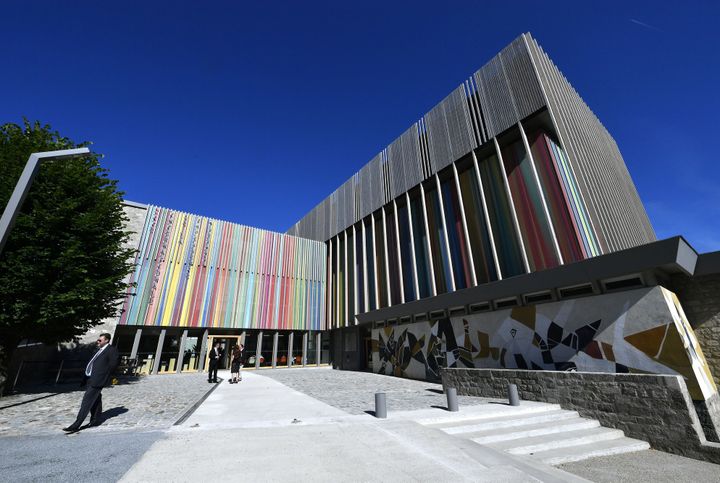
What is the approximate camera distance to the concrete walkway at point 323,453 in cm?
450

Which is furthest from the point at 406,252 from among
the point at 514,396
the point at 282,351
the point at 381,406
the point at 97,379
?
the point at 97,379

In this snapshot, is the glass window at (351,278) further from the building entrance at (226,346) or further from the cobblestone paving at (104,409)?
the cobblestone paving at (104,409)

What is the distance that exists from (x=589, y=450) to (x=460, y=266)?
11.3m

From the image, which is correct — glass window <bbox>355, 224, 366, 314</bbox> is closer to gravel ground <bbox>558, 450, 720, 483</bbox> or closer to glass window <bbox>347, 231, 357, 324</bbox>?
glass window <bbox>347, 231, 357, 324</bbox>

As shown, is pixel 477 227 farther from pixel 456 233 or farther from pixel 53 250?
pixel 53 250

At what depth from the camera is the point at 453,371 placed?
13.1 m

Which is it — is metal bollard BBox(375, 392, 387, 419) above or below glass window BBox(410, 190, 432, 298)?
below

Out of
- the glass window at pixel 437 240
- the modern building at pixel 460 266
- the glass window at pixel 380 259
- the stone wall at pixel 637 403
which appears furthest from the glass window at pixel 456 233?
the stone wall at pixel 637 403

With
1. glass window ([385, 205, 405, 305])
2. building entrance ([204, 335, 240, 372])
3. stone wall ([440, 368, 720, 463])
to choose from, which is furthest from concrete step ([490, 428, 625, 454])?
building entrance ([204, 335, 240, 372])

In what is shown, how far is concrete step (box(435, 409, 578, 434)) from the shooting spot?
7.28 m

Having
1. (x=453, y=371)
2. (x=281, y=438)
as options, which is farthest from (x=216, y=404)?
(x=453, y=371)

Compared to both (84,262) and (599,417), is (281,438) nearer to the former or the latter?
(599,417)

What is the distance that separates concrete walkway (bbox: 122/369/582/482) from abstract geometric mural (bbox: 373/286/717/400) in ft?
19.7

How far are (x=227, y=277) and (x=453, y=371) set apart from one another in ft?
64.1
